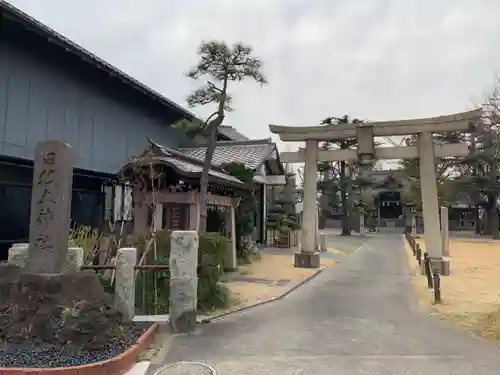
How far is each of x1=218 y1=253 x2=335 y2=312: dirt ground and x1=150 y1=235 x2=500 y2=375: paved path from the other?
24.1 inches

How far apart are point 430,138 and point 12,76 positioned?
40.7 ft

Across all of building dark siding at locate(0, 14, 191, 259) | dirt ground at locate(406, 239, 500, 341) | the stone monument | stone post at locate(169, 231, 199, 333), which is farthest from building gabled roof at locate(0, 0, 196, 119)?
dirt ground at locate(406, 239, 500, 341)

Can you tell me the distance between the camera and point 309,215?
16594 millimetres

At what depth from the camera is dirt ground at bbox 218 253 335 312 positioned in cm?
1034

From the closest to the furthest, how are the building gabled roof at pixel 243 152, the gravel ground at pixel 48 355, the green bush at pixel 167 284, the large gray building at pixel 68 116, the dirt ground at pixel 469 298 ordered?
the gravel ground at pixel 48 355 < the dirt ground at pixel 469 298 < the green bush at pixel 167 284 < the large gray building at pixel 68 116 < the building gabled roof at pixel 243 152

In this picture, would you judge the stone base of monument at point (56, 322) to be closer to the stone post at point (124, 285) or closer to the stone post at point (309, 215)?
the stone post at point (124, 285)

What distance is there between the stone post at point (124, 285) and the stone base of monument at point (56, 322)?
2.37 ft

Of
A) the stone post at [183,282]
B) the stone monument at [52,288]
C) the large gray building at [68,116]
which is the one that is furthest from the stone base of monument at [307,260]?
the stone monument at [52,288]

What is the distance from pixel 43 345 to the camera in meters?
5.52

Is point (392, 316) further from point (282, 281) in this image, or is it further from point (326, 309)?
point (282, 281)

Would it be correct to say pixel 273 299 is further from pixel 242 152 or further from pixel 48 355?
pixel 242 152

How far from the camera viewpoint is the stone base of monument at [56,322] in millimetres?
5320

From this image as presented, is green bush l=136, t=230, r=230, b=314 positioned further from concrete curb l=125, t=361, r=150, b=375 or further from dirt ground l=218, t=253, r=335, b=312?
concrete curb l=125, t=361, r=150, b=375

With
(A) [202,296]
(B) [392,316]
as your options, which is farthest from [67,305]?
(B) [392,316]
